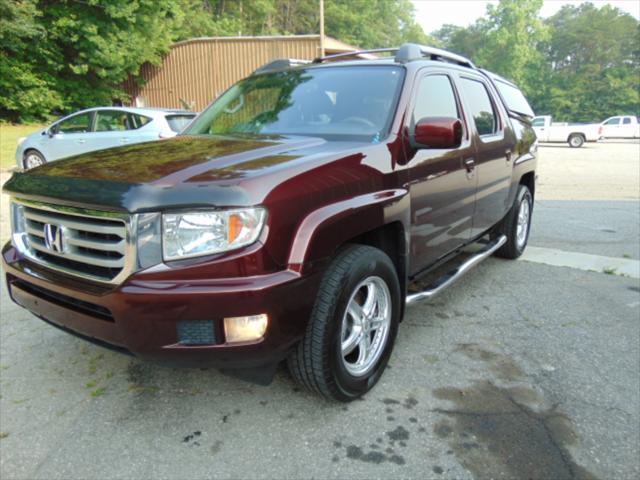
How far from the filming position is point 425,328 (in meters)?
3.55

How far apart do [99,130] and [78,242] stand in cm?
911

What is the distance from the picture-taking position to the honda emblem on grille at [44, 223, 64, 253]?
7.24 feet

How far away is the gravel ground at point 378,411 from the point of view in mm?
2139

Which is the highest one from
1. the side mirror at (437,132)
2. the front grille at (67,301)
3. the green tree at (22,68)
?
the green tree at (22,68)

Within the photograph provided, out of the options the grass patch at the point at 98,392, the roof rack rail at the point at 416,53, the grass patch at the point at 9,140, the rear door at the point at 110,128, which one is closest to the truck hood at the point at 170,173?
the roof rack rail at the point at 416,53

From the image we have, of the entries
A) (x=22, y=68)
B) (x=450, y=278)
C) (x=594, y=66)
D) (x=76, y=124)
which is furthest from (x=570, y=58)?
(x=450, y=278)

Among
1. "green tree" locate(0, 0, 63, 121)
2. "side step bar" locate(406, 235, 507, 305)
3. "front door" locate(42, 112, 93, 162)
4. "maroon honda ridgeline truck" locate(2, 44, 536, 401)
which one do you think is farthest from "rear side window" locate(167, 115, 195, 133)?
"green tree" locate(0, 0, 63, 121)

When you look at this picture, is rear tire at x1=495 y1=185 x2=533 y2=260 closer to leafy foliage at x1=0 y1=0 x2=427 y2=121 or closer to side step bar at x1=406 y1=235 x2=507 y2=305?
side step bar at x1=406 y1=235 x2=507 y2=305

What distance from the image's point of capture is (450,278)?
11.4 feet

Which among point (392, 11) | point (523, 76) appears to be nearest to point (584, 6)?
point (523, 76)

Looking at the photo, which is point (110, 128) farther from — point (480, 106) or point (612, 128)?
point (612, 128)

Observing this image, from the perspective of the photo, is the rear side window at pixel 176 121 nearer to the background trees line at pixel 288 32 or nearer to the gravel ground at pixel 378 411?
the gravel ground at pixel 378 411

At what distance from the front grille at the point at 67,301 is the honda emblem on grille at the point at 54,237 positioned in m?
0.21

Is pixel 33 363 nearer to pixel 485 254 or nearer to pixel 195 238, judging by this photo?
pixel 195 238
